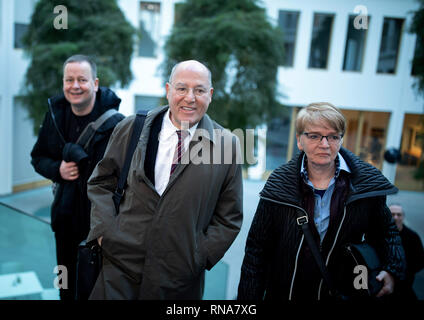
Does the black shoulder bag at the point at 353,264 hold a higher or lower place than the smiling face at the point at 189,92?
lower

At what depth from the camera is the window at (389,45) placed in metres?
12.3

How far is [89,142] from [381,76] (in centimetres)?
1262

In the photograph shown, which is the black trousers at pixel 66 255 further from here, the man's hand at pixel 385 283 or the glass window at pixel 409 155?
the glass window at pixel 409 155

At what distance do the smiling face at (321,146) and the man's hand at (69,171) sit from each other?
1.55 m

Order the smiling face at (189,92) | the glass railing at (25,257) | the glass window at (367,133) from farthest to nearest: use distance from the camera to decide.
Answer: the glass window at (367,133) → the glass railing at (25,257) → the smiling face at (189,92)

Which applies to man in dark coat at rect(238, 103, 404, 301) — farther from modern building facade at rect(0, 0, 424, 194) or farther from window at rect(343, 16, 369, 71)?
window at rect(343, 16, 369, 71)

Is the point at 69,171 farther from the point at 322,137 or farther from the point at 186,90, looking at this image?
the point at 322,137

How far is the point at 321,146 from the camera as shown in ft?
5.94

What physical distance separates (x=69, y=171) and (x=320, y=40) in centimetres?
1197

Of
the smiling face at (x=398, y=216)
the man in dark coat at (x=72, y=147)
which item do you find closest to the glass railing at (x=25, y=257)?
the man in dark coat at (x=72, y=147)

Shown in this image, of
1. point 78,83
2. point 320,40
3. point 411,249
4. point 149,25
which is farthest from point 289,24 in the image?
point 78,83

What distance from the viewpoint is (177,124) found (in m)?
1.98

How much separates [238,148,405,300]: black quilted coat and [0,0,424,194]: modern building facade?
31.6ft

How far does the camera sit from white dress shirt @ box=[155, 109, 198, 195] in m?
1.91
